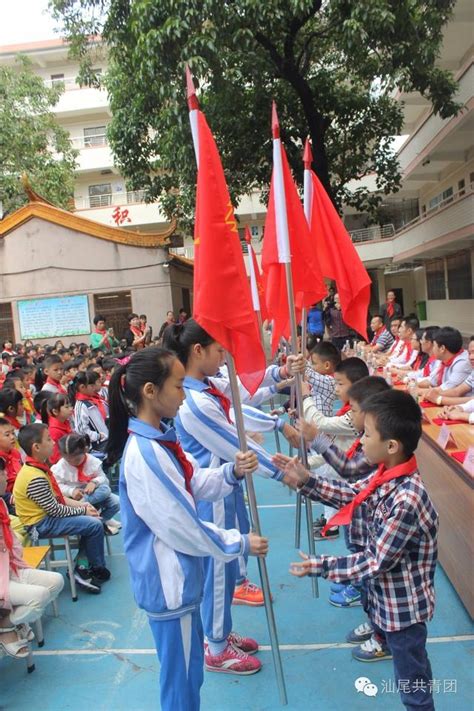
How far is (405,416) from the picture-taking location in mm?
2023

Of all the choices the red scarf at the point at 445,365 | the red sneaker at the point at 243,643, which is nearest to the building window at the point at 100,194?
the red scarf at the point at 445,365

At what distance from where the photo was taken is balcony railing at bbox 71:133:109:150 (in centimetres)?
2802

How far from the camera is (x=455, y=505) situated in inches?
120

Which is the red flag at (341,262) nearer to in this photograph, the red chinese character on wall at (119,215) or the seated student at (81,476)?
the seated student at (81,476)

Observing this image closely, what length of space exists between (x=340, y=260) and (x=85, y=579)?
2.74 metres

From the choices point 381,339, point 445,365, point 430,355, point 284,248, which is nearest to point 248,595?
point 284,248

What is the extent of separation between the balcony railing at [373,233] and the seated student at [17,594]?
2032 centimetres

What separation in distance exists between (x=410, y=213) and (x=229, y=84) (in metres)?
16.6

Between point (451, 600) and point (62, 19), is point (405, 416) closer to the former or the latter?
point (451, 600)

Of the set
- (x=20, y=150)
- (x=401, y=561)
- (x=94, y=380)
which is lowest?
(x=401, y=561)

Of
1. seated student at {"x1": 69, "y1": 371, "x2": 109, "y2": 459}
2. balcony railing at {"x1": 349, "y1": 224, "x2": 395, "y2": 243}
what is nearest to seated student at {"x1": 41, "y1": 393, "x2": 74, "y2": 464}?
seated student at {"x1": 69, "y1": 371, "x2": 109, "y2": 459}

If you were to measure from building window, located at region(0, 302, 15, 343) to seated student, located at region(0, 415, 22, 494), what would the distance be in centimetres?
1080

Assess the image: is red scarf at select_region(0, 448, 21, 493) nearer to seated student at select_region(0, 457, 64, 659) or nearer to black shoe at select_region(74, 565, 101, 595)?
black shoe at select_region(74, 565, 101, 595)

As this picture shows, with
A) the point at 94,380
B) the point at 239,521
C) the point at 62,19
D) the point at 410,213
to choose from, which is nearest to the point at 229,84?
the point at 62,19
